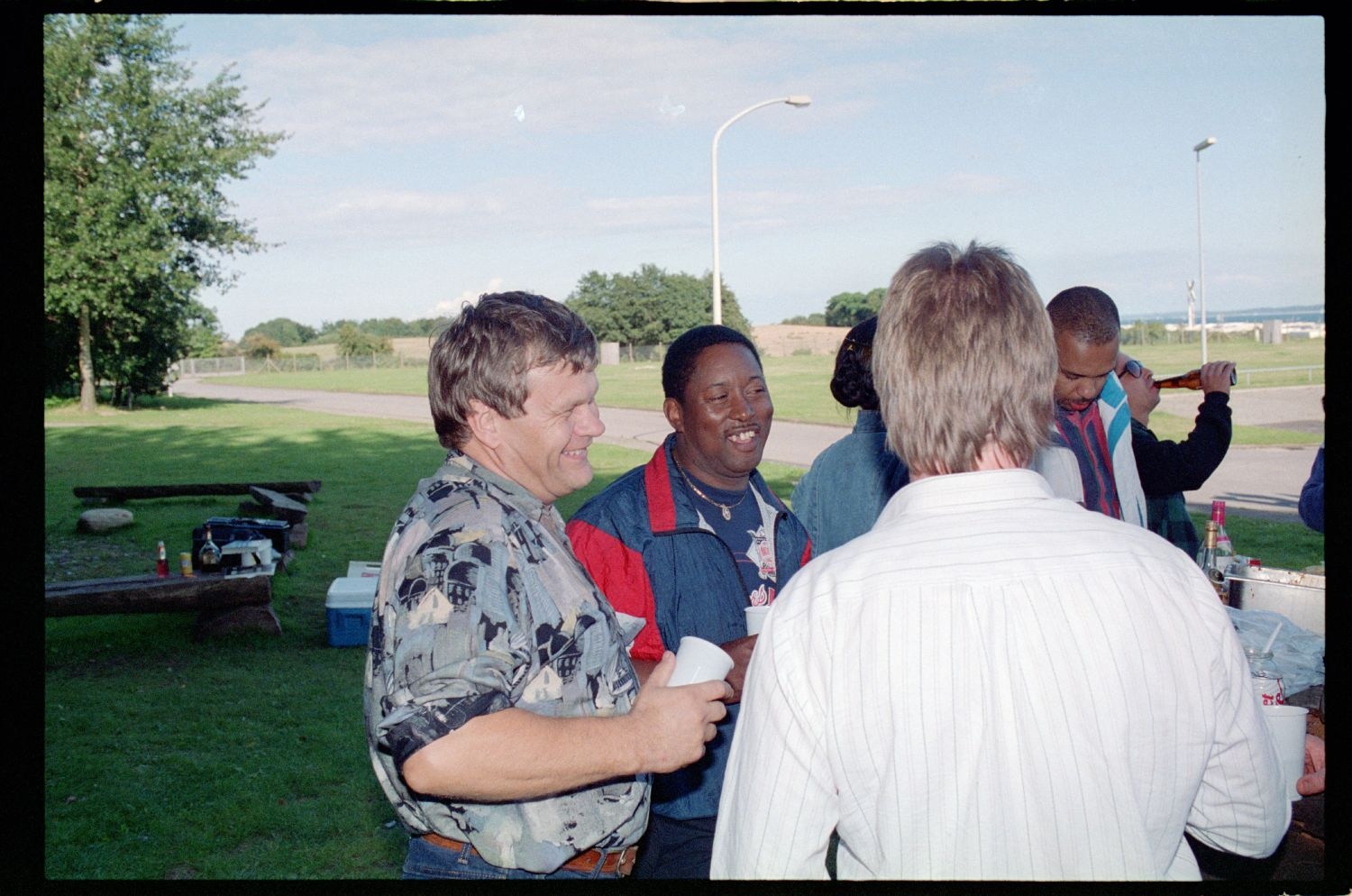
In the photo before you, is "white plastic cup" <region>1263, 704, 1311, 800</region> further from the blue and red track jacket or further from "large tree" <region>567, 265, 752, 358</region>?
"large tree" <region>567, 265, 752, 358</region>

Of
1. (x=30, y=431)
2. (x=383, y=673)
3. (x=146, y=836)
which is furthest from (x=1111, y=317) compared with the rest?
(x=146, y=836)

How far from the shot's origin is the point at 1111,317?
12.4ft

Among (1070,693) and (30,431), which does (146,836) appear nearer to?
(30,431)

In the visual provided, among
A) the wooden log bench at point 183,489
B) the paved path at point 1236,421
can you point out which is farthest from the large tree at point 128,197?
the wooden log bench at point 183,489

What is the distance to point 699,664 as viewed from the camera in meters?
2.08

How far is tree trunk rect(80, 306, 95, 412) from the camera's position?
101 ft

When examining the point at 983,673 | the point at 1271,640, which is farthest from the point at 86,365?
the point at 983,673

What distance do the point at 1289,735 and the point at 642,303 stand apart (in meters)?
43.0

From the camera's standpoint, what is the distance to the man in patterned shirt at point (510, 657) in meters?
1.72

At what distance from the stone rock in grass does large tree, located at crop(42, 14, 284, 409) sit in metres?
20.3

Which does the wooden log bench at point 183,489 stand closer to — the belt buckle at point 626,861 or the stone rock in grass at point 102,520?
the stone rock in grass at point 102,520

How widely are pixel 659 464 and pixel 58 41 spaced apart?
33.3m

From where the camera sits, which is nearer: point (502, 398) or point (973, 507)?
point (973, 507)

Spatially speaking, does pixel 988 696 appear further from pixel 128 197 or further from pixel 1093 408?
pixel 128 197
